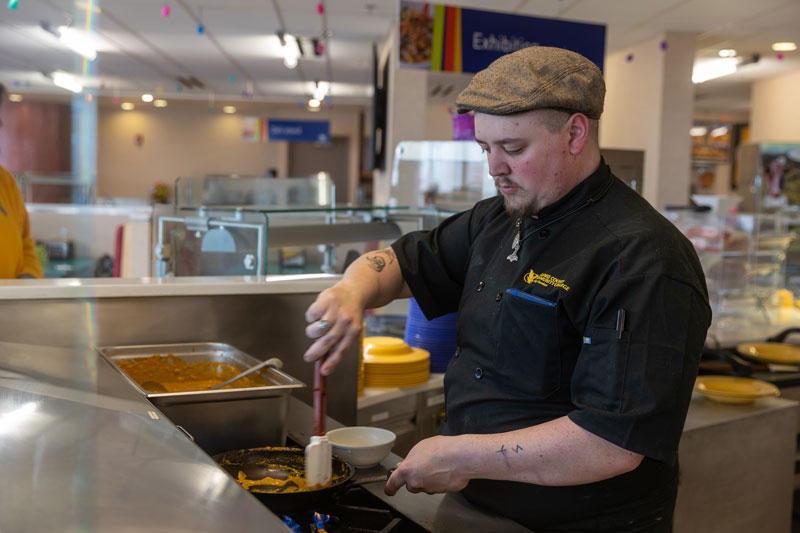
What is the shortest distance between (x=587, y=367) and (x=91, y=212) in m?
6.45

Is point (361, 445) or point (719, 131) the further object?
point (719, 131)

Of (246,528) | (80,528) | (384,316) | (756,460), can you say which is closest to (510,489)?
(246,528)

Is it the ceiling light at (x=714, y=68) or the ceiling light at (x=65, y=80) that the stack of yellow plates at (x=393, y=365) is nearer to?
the ceiling light at (x=714, y=68)

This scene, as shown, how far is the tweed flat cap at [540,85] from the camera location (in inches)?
46.0

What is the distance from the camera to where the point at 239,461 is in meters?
1.30

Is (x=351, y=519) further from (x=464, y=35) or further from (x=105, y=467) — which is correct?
(x=464, y=35)

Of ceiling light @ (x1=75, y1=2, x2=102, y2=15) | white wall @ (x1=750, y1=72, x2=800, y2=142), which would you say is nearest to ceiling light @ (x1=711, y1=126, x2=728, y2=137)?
white wall @ (x1=750, y1=72, x2=800, y2=142)

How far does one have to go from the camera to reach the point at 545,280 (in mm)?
1249

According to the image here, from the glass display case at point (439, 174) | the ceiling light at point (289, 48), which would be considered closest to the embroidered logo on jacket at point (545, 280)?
the glass display case at point (439, 174)

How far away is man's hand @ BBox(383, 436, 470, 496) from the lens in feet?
3.86

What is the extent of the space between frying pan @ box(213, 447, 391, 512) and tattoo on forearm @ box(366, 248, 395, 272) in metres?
0.39

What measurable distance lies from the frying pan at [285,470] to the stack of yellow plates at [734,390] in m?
1.44

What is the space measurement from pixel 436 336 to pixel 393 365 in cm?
28

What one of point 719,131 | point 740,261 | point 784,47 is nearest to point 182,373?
point 740,261
